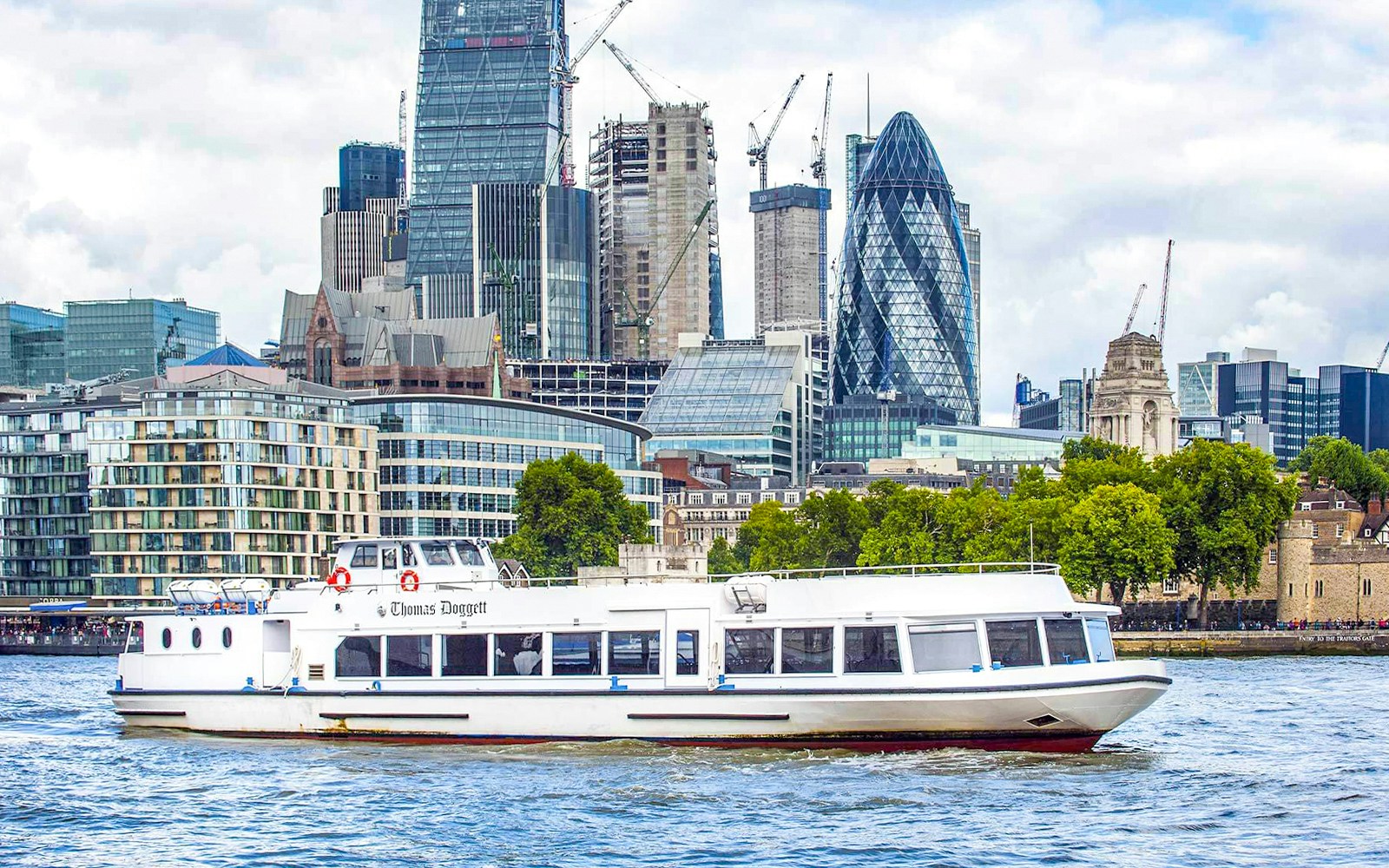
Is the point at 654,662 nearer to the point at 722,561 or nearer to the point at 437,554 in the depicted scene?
the point at 437,554

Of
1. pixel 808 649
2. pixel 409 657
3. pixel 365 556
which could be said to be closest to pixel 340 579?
pixel 365 556

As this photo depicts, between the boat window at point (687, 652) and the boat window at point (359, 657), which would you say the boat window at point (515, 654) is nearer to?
the boat window at point (359, 657)

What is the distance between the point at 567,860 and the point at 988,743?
1348cm

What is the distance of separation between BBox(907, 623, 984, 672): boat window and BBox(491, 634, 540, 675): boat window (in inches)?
359

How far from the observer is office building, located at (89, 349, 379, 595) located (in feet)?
422

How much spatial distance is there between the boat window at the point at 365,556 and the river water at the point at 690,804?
16.7 ft

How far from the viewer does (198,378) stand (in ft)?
533

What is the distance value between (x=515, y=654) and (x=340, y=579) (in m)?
6.17

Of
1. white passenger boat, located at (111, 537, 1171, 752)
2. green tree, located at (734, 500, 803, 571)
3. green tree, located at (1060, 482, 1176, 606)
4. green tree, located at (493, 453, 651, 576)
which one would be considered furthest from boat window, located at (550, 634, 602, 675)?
green tree, located at (734, 500, 803, 571)

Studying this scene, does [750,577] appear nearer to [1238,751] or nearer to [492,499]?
[1238,751]

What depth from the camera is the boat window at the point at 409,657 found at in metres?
50.8

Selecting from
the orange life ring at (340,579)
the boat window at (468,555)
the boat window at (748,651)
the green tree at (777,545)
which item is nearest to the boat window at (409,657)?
the orange life ring at (340,579)

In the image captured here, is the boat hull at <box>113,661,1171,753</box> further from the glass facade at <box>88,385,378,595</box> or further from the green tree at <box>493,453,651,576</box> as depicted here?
the glass facade at <box>88,385,378,595</box>

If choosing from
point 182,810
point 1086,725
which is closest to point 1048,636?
point 1086,725
